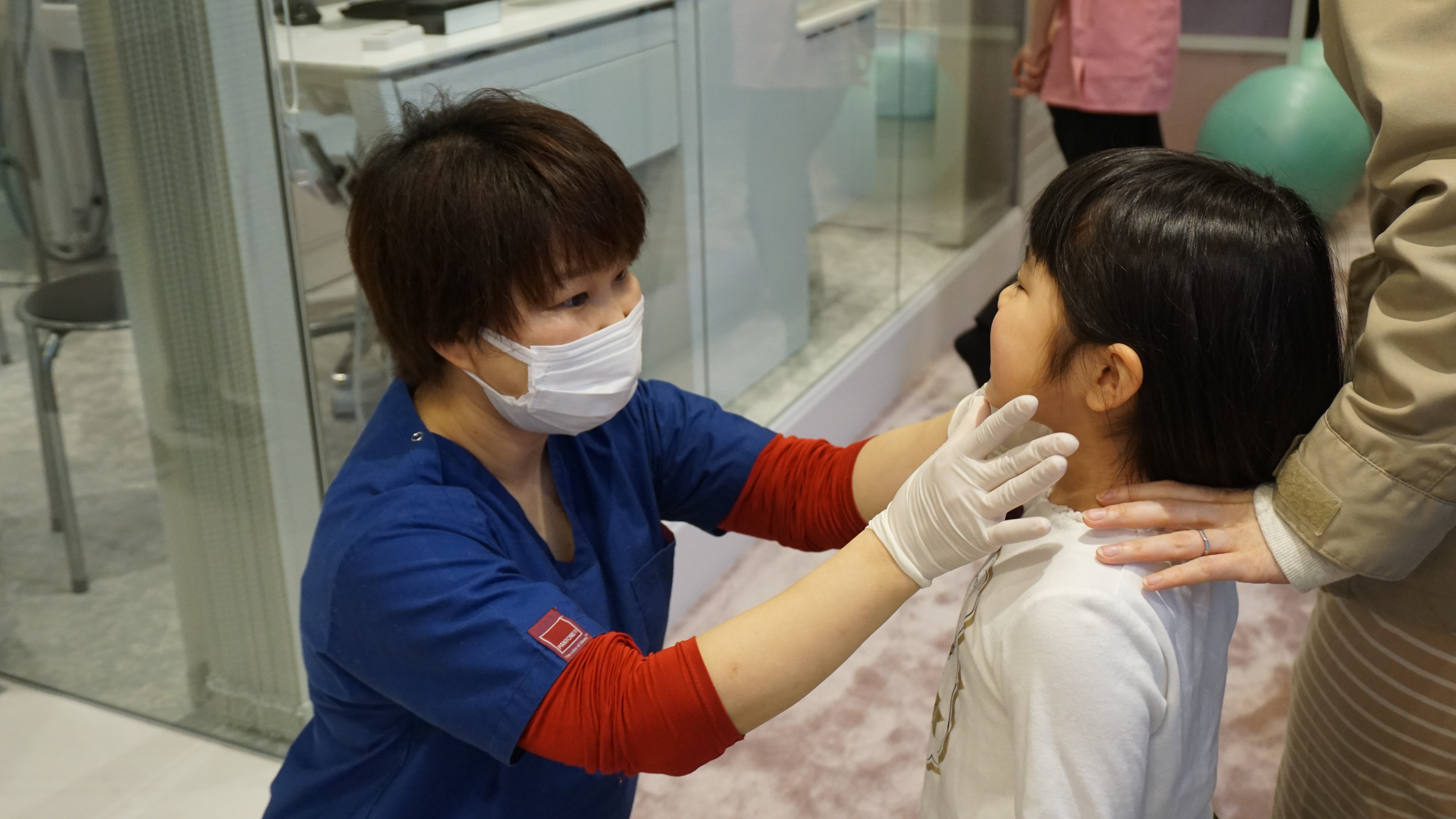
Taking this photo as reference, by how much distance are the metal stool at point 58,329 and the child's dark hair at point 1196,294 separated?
4.02 ft

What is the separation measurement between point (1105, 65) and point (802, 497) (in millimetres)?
2138

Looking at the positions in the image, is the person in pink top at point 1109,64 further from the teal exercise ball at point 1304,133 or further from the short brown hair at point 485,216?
the short brown hair at point 485,216

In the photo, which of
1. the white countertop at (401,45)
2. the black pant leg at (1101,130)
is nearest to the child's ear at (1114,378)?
the white countertop at (401,45)

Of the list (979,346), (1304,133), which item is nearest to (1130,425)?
(979,346)

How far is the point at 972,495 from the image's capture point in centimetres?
99

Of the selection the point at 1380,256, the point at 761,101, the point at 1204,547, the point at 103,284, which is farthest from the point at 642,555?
the point at 761,101

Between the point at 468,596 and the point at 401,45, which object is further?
the point at 401,45

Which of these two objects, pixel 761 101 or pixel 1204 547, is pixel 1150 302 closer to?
pixel 1204 547

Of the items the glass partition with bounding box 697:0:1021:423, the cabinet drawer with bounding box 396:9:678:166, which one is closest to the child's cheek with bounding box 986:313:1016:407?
the cabinet drawer with bounding box 396:9:678:166

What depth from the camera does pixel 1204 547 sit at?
38.6 inches

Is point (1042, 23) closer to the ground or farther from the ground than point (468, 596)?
farther from the ground

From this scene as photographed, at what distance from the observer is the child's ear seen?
954 mm

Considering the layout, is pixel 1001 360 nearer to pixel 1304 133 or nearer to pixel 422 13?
pixel 422 13

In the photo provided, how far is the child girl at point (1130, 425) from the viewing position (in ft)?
3.04
